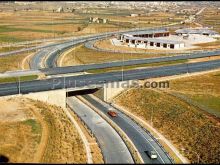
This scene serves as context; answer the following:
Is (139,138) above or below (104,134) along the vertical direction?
below

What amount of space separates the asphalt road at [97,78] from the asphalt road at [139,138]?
10.0m

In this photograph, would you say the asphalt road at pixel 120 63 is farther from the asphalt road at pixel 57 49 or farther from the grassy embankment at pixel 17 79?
the asphalt road at pixel 57 49

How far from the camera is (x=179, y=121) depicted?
242ft

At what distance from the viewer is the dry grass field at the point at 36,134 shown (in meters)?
56.8

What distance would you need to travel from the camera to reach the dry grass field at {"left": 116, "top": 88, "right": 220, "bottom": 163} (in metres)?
62.6

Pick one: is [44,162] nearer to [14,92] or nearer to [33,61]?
[14,92]

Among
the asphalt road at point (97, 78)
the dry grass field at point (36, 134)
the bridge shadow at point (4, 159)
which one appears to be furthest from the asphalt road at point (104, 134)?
the bridge shadow at point (4, 159)

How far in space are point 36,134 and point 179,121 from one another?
26744 millimetres

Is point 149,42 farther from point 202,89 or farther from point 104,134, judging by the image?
point 104,134

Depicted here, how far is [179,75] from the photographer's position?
333ft

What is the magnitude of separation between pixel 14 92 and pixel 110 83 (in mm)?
21733

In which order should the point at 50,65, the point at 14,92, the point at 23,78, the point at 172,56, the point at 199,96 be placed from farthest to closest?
the point at 172,56
the point at 50,65
the point at 23,78
the point at 199,96
the point at 14,92

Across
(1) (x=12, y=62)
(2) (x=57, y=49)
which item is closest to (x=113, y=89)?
(1) (x=12, y=62)

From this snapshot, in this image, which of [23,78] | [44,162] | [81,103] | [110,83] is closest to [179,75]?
[110,83]
